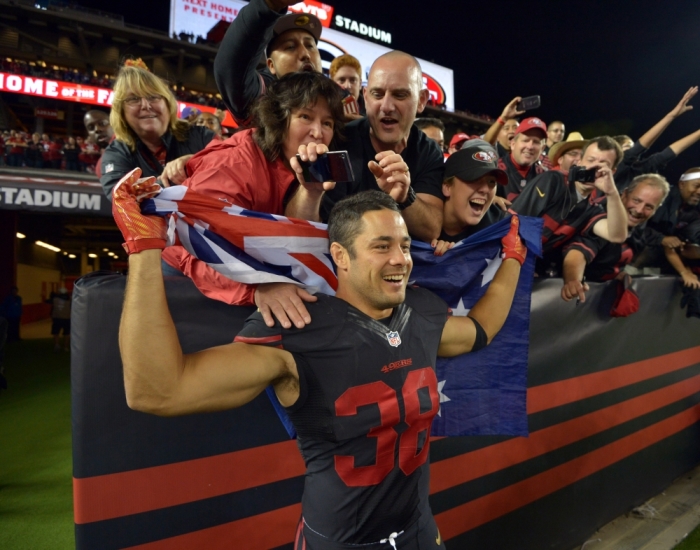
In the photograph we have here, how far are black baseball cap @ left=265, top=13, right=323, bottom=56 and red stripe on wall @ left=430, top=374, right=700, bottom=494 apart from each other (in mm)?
2416

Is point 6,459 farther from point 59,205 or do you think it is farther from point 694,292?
point 694,292

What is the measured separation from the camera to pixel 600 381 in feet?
11.8

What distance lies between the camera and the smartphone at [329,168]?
1.51 meters

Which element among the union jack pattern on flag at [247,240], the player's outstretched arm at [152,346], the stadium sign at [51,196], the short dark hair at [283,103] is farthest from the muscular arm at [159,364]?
the stadium sign at [51,196]

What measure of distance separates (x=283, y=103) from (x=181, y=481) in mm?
1489

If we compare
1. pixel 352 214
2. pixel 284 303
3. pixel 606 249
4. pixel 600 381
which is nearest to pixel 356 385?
pixel 284 303

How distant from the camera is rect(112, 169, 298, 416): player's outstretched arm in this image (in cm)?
127

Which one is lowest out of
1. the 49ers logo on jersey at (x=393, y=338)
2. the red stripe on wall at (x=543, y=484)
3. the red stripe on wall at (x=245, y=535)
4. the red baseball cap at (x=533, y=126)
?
the red stripe on wall at (x=543, y=484)

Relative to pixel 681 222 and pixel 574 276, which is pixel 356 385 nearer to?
pixel 574 276

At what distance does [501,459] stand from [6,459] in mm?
4248

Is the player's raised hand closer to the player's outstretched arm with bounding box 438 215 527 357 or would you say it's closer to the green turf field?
the player's outstretched arm with bounding box 438 215 527 357

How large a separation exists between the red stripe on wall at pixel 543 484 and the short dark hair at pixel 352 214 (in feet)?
5.85

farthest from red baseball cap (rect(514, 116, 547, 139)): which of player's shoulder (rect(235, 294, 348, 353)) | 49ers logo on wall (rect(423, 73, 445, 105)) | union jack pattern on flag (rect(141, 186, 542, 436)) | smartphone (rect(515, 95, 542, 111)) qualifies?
49ers logo on wall (rect(423, 73, 445, 105))

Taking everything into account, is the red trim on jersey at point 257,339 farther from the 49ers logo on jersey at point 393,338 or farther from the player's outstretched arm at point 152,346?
the 49ers logo on jersey at point 393,338
